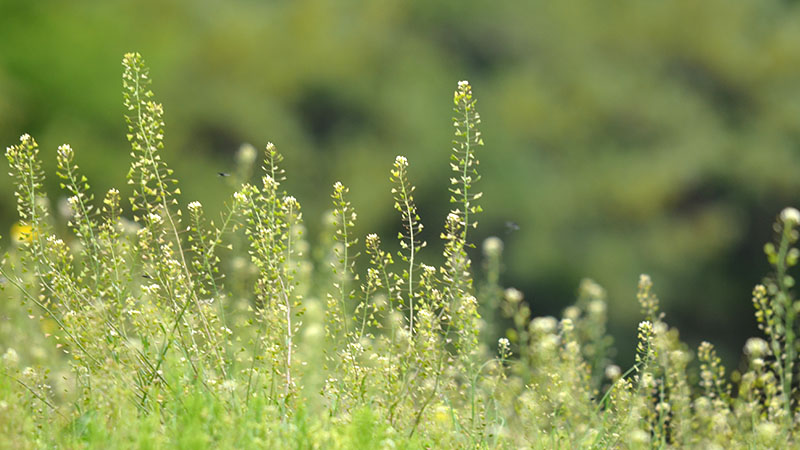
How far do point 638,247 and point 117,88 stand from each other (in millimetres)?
6505

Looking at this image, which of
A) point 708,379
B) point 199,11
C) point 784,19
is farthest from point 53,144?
point 784,19

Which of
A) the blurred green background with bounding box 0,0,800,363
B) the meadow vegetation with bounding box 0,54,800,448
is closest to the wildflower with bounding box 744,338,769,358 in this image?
the meadow vegetation with bounding box 0,54,800,448

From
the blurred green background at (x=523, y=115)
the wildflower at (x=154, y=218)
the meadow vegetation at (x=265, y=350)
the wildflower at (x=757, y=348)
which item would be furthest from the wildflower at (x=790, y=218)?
the blurred green background at (x=523, y=115)

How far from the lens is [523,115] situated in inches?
441

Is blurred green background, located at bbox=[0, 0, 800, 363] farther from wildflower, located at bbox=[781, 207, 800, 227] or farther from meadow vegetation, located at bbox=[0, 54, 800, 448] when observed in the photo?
wildflower, located at bbox=[781, 207, 800, 227]

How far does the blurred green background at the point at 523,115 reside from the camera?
9938mm

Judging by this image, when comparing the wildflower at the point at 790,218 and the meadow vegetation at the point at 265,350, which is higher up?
the wildflower at the point at 790,218

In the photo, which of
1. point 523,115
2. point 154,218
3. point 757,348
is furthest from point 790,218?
point 523,115

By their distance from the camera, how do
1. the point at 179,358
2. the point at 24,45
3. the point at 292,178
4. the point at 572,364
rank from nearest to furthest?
the point at 179,358 < the point at 572,364 < the point at 24,45 < the point at 292,178

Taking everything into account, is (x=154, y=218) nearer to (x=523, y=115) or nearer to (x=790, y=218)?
(x=790, y=218)

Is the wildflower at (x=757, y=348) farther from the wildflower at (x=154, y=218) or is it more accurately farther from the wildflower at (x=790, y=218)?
the wildflower at (x=154, y=218)

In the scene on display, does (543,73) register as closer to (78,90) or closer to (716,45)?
(716,45)

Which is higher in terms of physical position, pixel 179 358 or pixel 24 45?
pixel 24 45

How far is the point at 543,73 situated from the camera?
1148cm
